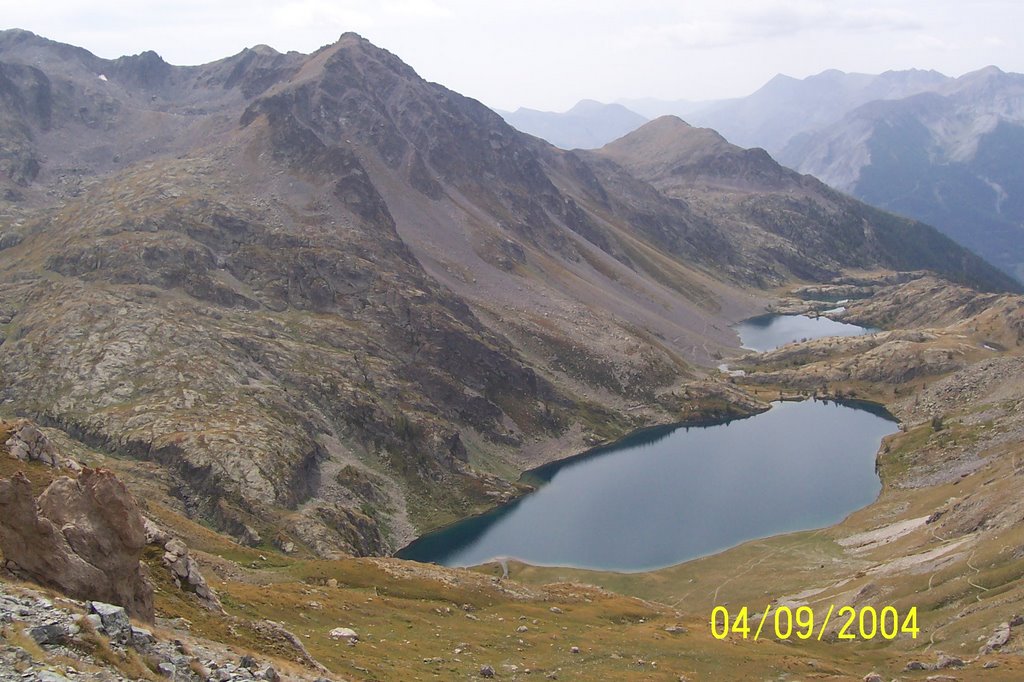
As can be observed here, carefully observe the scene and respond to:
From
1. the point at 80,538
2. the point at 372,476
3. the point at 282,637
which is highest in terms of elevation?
the point at 80,538

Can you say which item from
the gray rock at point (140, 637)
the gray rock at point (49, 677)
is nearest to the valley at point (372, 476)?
the gray rock at point (49, 677)

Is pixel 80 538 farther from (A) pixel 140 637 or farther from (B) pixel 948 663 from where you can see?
(B) pixel 948 663

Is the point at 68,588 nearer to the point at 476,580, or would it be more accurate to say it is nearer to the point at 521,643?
the point at 521,643

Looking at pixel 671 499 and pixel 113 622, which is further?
pixel 671 499

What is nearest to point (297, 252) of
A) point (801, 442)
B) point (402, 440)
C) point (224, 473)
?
point (402, 440)

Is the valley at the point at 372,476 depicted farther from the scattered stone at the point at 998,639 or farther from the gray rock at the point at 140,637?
the gray rock at the point at 140,637

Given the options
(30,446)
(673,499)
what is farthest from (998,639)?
(673,499)

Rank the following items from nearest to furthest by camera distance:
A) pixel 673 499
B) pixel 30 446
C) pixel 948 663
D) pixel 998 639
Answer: pixel 30 446 < pixel 948 663 < pixel 998 639 < pixel 673 499
